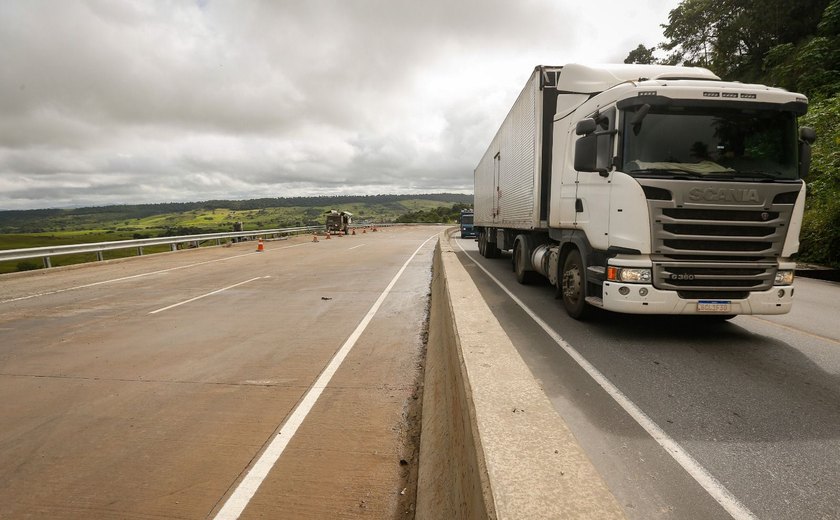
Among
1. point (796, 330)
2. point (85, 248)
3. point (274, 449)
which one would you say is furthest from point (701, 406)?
point (85, 248)

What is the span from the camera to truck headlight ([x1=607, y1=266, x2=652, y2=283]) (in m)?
5.38

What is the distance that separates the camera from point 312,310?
864 centimetres

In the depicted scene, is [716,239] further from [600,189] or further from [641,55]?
[641,55]

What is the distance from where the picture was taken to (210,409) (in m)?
4.20

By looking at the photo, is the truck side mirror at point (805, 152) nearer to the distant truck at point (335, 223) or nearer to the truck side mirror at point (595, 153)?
the truck side mirror at point (595, 153)

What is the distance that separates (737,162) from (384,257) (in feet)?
51.3

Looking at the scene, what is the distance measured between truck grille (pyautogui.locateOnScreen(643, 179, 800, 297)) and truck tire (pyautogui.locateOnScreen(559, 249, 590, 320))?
1.38 metres

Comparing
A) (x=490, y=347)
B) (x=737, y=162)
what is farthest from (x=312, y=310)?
(x=737, y=162)

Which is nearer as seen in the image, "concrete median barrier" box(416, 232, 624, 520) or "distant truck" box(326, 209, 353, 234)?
"concrete median barrier" box(416, 232, 624, 520)

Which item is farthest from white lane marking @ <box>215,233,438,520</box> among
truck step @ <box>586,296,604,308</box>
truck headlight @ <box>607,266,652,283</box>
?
truck headlight @ <box>607,266,652,283</box>

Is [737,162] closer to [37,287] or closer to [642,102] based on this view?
[642,102]

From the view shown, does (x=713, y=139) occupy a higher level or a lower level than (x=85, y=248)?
higher

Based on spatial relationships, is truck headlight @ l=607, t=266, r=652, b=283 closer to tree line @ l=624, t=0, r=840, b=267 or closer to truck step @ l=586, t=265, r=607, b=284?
truck step @ l=586, t=265, r=607, b=284

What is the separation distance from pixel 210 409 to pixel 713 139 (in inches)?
265
